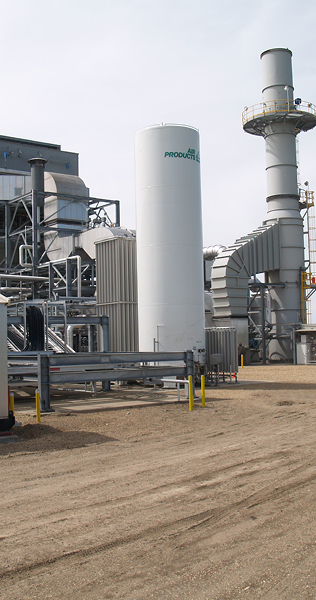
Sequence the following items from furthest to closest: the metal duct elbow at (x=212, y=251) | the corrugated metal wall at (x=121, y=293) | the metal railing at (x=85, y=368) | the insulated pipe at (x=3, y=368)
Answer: the metal duct elbow at (x=212, y=251), the corrugated metal wall at (x=121, y=293), the metal railing at (x=85, y=368), the insulated pipe at (x=3, y=368)

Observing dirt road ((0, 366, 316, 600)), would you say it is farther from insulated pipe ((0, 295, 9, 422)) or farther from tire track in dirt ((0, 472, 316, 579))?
insulated pipe ((0, 295, 9, 422))

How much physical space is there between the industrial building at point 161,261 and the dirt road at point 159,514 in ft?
18.0

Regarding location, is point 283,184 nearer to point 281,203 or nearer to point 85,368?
point 281,203

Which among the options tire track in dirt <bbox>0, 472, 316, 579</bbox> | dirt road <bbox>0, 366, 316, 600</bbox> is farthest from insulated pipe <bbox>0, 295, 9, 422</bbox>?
tire track in dirt <bbox>0, 472, 316, 579</bbox>

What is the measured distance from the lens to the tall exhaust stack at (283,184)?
122 ft

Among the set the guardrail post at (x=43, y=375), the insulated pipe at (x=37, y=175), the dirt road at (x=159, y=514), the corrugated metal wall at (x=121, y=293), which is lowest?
the dirt road at (x=159, y=514)

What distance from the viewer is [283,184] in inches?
1468

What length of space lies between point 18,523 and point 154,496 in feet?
5.40

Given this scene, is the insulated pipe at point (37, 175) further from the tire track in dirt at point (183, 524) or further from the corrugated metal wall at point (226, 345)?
the tire track in dirt at point (183, 524)

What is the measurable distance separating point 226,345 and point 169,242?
551 cm

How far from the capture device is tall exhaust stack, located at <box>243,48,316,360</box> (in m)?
37.2

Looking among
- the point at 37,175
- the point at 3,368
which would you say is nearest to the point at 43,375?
the point at 3,368

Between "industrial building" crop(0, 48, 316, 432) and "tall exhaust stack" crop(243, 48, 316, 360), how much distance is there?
0.22ft

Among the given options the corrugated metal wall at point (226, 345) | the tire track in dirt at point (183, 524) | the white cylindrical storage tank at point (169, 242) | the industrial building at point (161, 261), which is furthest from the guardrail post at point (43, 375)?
the corrugated metal wall at point (226, 345)
